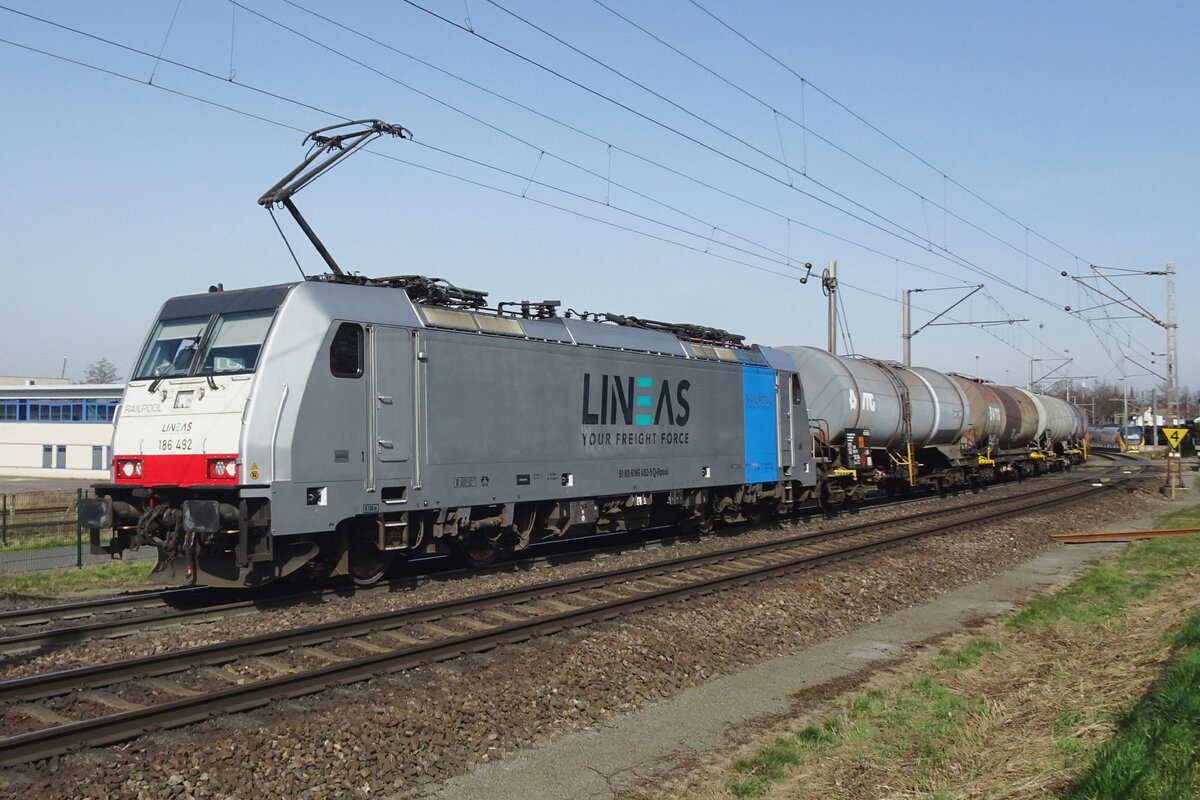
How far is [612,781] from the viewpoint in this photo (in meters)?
7.13

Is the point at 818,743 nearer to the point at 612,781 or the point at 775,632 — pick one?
the point at 612,781

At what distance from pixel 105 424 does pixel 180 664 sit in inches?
1962

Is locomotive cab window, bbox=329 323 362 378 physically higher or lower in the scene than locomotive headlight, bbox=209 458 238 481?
higher

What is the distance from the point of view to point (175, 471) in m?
11.5

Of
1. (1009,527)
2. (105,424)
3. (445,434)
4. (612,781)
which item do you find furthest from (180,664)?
(105,424)

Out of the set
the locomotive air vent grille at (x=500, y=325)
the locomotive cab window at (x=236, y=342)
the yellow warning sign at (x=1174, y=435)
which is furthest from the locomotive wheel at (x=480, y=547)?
the yellow warning sign at (x=1174, y=435)

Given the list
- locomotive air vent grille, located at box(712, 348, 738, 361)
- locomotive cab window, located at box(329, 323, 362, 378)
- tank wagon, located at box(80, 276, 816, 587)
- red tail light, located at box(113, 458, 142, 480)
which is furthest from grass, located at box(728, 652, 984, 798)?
locomotive air vent grille, located at box(712, 348, 738, 361)

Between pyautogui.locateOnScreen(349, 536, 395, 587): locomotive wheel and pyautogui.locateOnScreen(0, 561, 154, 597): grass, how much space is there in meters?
3.42

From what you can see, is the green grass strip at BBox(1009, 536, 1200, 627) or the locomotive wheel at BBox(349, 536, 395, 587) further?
the green grass strip at BBox(1009, 536, 1200, 627)

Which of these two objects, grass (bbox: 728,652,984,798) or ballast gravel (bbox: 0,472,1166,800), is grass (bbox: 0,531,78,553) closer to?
ballast gravel (bbox: 0,472,1166,800)

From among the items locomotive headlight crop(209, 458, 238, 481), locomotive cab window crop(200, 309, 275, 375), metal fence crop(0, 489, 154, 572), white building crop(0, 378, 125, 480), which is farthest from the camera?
white building crop(0, 378, 125, 480)

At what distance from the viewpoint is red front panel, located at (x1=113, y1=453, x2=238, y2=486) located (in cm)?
1109

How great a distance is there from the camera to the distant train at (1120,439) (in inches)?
2992

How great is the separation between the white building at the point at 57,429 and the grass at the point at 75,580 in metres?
38.7
